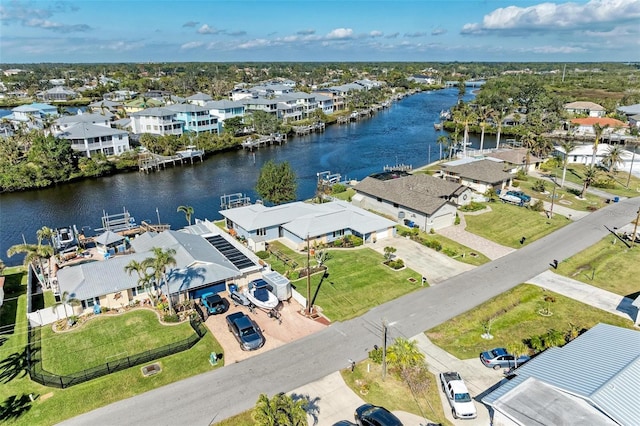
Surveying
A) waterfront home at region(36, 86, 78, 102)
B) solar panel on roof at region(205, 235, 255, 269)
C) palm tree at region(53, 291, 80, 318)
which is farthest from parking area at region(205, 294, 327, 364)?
waterfront home at region(36, 86, 78, 102)

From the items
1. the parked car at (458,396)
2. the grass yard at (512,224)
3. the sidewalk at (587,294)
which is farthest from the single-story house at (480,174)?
the parked car at (458,396)

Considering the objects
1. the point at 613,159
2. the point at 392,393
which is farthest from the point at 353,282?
the point at 613,159

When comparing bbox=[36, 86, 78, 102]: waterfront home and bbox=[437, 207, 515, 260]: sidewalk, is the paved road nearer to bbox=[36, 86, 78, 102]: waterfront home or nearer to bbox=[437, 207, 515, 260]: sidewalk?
bbox=[437, 207, 515, 260]: sidewalk

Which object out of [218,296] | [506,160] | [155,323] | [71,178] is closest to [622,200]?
[506,160]

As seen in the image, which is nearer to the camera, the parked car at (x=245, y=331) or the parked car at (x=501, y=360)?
the parked car at (x=501, y=360)

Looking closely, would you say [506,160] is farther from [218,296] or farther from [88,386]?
[88,386]

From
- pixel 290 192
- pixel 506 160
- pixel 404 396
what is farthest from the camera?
pixel 506 160

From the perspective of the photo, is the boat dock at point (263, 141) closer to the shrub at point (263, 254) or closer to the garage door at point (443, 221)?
the garage door at point (443, 221)

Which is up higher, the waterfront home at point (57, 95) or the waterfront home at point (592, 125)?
the waterfront home at point (57, 95)
